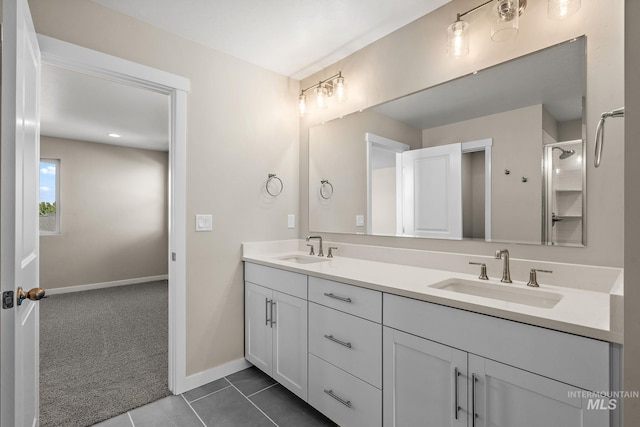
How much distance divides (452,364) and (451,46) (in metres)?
1.57

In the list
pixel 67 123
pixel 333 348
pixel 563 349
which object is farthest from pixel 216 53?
pixel 67 123

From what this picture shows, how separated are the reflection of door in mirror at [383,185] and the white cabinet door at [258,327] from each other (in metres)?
0.90

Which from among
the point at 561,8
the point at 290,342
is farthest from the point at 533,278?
the point at 290,342

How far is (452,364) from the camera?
45.4 inches

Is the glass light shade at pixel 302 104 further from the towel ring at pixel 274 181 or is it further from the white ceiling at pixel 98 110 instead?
the white ceiling at pixel 98 110

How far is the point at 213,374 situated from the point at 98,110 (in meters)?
3.21

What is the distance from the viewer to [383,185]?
211 cm

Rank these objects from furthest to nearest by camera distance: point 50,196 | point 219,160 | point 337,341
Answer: point 50,196 < point 219,160 < point 337,341

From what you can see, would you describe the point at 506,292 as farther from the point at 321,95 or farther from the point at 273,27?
the point at 273,27

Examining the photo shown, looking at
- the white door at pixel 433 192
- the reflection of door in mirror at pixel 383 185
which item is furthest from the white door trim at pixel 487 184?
the reflection of door in mirror at pixel 383 185

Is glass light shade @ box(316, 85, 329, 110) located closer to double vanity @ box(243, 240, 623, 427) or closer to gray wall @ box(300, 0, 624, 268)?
gray wall @ box(300, 0, 624, 268)

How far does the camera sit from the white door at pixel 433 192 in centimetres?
173

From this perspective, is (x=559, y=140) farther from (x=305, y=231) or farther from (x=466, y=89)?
(x=305, y=231)

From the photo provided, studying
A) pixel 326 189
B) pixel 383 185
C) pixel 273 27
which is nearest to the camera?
pixel 273 27
